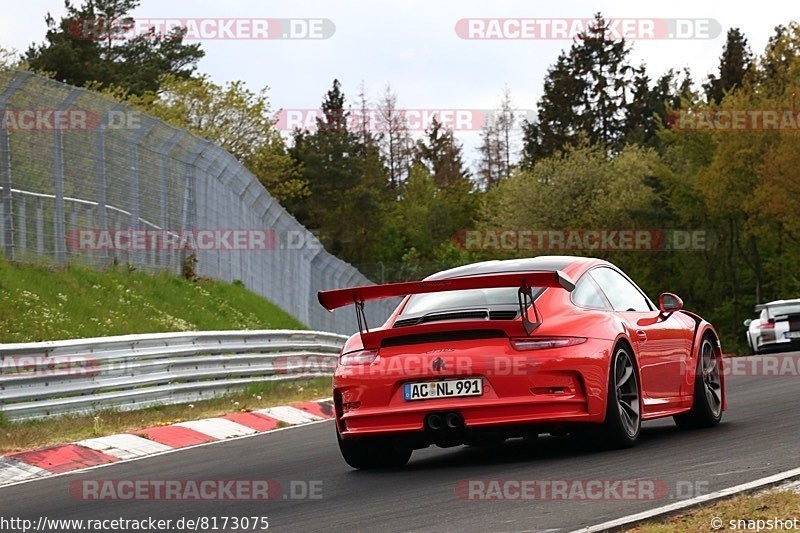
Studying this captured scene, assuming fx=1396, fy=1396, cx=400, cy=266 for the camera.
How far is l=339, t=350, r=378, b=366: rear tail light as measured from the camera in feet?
28.8

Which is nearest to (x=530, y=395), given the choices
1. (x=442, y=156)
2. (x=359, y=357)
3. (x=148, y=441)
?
(x=359, y=357)

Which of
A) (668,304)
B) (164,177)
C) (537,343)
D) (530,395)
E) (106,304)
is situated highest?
(164,177)

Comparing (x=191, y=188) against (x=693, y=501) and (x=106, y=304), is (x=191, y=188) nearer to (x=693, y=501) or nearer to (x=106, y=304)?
(x=106, y=304)

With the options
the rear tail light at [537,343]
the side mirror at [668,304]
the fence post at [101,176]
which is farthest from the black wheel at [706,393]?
the fence post at [101,176]

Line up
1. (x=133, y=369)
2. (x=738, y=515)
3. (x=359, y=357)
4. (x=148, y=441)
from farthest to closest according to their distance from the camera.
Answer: (x=133, y=369) → (x=148, y=441) → (x=359, y=357) → (x=738, y=515)

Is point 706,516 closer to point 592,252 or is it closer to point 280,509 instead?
point 280,509

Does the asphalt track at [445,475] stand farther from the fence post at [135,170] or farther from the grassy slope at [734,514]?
the fence post at [135,170]

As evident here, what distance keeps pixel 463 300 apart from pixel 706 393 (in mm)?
2443

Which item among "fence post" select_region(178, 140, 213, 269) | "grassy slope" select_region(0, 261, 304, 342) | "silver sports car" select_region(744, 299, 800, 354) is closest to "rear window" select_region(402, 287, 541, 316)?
"grassy slope" select_region(0, 261, 304, 342)

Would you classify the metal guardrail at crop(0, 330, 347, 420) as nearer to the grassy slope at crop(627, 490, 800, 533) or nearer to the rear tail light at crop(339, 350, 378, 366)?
the rear tail light at crop(339, 350, 378, 366)

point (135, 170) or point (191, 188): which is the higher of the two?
point (135, 170)

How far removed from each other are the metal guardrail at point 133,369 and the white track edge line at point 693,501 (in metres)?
7.77

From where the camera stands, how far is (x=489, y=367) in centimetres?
838

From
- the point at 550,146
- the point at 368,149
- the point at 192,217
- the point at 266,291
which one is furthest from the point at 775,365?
the point at 368,149
